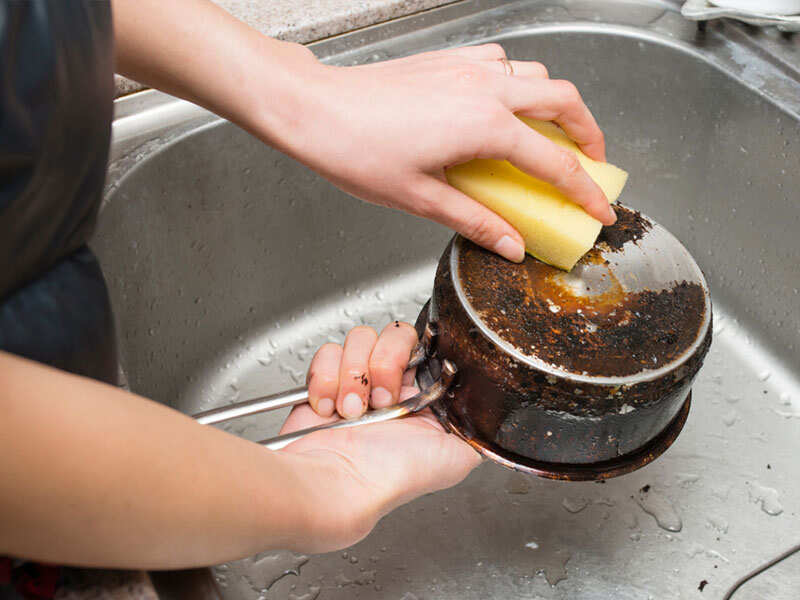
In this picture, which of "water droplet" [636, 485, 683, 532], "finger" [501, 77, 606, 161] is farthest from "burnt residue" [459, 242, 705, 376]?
"water droplet" [636, 485, 683, 532]

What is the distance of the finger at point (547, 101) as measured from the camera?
71 cm

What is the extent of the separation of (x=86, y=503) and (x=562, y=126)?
0.57 m

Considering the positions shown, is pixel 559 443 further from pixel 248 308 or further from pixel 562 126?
pixel 248 308

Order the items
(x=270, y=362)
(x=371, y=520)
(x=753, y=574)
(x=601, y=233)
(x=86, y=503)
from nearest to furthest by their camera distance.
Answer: (x=86, y=503) → (x=371, y=520) → (x=601, y=233) → (x=753, y=574) → (x=270, y=362)

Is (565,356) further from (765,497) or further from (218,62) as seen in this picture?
(765,497)

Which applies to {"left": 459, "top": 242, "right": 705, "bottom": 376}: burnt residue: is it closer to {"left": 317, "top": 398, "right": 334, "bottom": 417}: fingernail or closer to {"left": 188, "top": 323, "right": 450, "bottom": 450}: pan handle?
{"left": 188, "top": 323, "right": 450, "bottom": 450}: pan handle

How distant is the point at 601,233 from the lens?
0.75 m

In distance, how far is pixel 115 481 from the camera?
1.27 ft

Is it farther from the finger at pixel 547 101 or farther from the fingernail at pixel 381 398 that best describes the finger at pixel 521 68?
the fingernail at pixel 381 398

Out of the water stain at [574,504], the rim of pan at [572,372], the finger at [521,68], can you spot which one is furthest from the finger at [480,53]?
the water stain at [574,504]

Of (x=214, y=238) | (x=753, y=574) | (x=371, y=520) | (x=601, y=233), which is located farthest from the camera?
(x=214, y=238)

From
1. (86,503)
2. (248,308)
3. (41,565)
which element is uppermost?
(86,503)

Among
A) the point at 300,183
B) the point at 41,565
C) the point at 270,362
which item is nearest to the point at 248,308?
the point at 270,362

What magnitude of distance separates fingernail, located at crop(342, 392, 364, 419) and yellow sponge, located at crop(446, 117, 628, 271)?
244 millimetres
